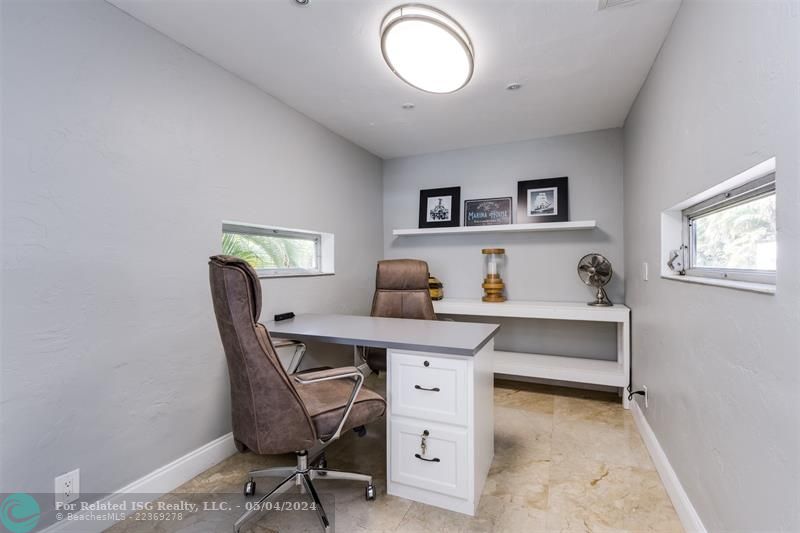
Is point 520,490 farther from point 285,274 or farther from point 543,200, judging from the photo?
point 543,200

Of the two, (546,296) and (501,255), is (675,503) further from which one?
(501,255)

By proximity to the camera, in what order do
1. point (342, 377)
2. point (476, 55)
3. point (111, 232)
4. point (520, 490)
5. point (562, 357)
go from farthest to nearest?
point (562, 357), point (476, 55), point (520, 490), point (111, 232), point (342, 377)

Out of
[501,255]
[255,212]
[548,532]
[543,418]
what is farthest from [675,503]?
[255,212]

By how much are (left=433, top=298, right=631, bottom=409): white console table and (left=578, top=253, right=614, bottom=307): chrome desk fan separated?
0.12m

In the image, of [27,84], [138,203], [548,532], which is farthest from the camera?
[138,203]

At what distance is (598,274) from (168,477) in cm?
328

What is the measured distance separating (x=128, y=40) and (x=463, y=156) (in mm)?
2853

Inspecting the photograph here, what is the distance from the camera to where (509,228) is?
3355mm

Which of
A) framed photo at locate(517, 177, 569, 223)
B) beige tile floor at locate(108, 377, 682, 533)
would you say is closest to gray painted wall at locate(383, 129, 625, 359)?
framed photo at locate(517, 177, 569, 223)

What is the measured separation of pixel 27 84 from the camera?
1384 mm

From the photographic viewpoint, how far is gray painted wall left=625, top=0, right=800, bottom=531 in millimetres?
879

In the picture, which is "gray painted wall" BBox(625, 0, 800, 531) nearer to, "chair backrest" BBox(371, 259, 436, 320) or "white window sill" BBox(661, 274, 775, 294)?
"white window sill" BBox(661, 274, 775, 294)

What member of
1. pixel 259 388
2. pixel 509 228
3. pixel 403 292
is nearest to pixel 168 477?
pixel 259 388

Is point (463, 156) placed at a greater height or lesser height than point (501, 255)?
greater
